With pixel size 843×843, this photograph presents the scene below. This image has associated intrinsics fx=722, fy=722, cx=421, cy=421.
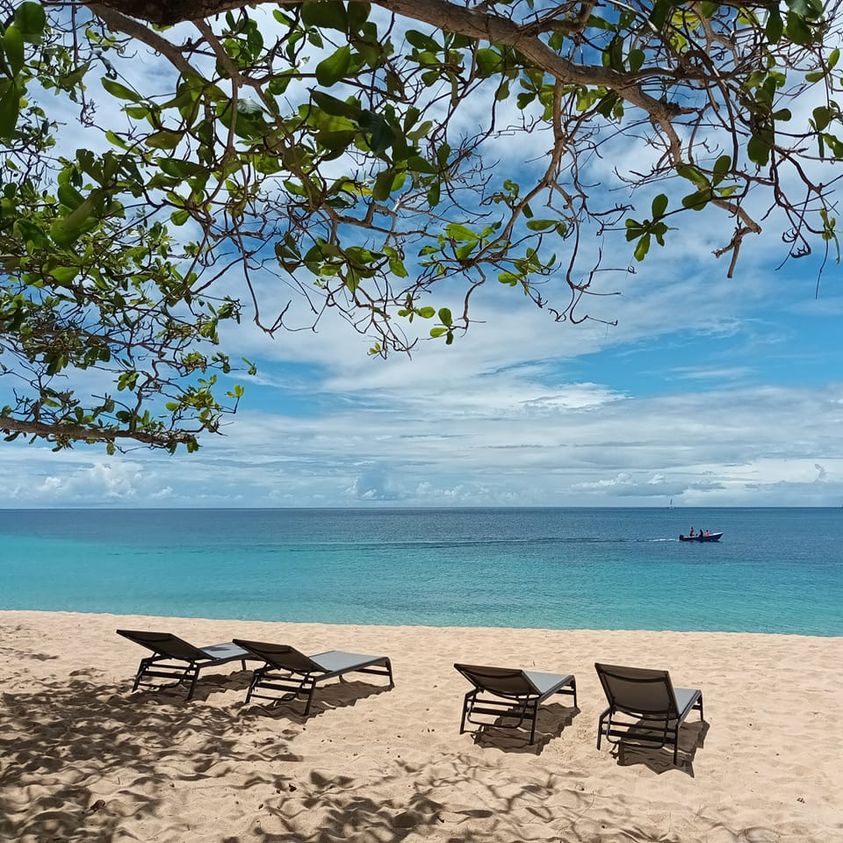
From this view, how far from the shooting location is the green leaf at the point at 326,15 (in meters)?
1.63

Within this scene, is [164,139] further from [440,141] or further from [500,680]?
[500,680]

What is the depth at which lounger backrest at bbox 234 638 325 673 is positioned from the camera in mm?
7145

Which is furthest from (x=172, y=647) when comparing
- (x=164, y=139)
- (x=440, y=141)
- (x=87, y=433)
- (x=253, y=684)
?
(x=164, y=139)

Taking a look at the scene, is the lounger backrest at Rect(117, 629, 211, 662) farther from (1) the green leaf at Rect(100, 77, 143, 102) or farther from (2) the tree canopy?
(1) the green leaf at Rect(100, 77, 143, 102)

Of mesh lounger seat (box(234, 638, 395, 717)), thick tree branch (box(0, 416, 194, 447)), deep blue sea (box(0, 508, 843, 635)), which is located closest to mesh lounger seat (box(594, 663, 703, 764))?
mesh lounger seat (box(234, 638, 395, 717))

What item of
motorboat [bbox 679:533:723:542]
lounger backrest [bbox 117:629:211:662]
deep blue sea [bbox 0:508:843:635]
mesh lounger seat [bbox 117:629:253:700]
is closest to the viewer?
mesh lounger seat [bbox 117:629:253:700]

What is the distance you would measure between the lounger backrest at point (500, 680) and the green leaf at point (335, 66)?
5517mm

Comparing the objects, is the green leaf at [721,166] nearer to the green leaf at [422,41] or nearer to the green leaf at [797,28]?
the green leaf at [797,28]

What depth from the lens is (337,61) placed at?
1.65 m

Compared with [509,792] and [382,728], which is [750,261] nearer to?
[509,792]

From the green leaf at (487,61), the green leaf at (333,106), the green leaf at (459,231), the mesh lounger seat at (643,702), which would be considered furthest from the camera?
the mesh lounger seat at (643,702)

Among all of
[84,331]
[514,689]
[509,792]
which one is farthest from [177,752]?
[84,331]

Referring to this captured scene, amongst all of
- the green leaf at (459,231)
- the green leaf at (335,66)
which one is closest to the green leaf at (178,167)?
the green leaf at (335,66)

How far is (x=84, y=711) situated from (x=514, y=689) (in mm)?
3787
